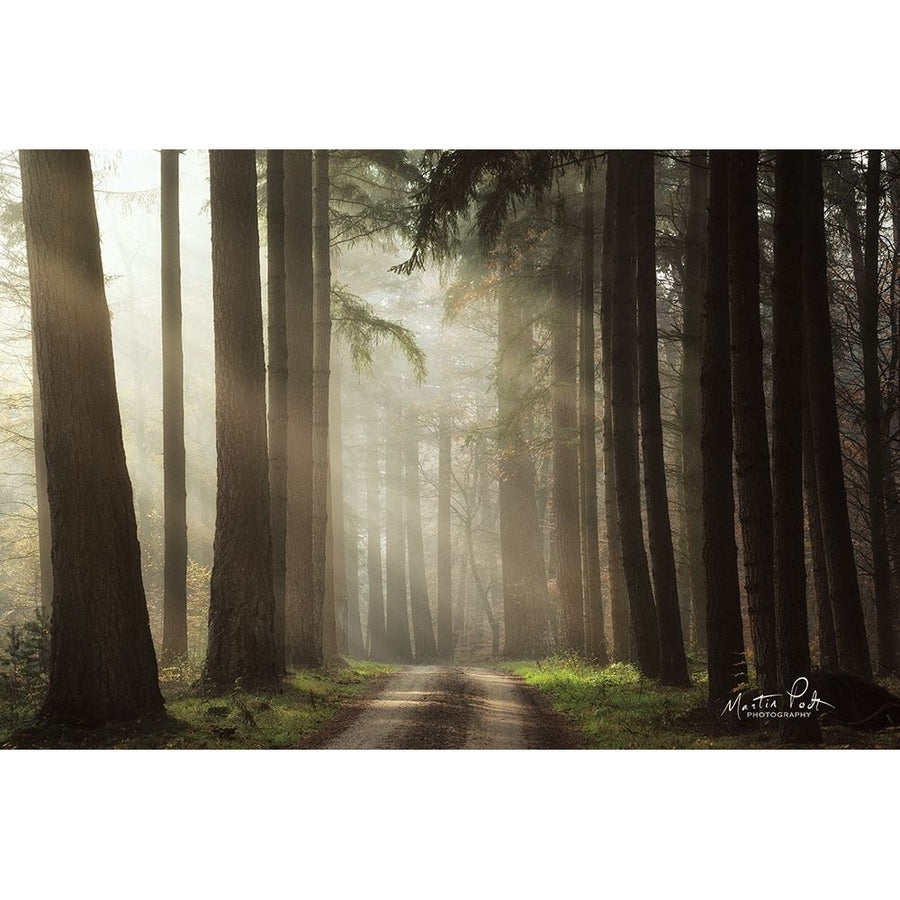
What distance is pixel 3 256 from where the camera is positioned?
1664 centimetres

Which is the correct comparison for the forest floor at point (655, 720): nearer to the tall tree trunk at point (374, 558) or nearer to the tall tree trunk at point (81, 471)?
the tall tree trunk at point (81, 471)

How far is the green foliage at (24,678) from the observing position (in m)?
7.36

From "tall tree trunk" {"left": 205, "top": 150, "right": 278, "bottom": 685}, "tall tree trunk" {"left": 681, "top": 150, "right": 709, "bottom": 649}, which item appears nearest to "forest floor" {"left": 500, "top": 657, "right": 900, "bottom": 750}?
"tall tree trunk" {"left": 681, "top": 150, "right": 709, "bottom": 649}

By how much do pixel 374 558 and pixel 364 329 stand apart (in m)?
19.1

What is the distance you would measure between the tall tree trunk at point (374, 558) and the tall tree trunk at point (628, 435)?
1769 cm

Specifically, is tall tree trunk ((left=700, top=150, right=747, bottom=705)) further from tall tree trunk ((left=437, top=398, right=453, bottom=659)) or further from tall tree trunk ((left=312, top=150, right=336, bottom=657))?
tall tree trunk ((left=437, top=398, right=453, bottom=659))

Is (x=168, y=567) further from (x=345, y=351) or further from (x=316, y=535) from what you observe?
(x=345, y=351)

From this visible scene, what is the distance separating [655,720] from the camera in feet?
25.5

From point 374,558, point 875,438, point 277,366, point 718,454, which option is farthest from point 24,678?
point 374,558

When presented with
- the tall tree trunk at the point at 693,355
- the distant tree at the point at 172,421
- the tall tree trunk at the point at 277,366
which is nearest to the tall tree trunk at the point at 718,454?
the tall tree trunk at the point at 693,355

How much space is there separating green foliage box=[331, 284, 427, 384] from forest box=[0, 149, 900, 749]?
0.25 feet

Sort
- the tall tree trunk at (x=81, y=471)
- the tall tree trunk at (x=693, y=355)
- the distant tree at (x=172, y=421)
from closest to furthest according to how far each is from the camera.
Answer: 1. the tall tree trunk at (x=81, y=471)
2. the tall tree trunk at (x=693, y=355)
3. the distant tree at (x=172, y=421)
